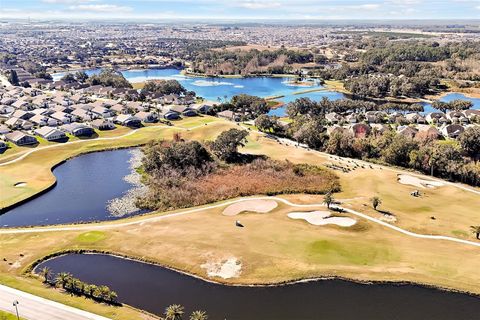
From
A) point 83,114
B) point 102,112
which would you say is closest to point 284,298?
point 102,112

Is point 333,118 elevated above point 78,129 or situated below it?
above

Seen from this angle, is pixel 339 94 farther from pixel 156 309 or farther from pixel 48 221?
pixel 156 309

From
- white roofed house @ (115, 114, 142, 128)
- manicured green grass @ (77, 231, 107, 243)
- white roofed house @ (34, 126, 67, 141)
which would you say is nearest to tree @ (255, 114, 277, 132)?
white roofed house @ (115, 114, 142, 128)

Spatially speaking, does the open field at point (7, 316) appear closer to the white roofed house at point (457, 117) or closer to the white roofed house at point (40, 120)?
the white roofed house at point (40, 120)

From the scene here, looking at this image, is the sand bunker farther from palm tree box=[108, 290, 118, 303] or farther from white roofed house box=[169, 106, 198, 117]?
white roofed house box=[169, 106, 198, 117]

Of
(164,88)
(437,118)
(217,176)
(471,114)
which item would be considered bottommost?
(217,176)

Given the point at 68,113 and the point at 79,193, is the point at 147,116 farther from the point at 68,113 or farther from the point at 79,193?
the point at 79,193

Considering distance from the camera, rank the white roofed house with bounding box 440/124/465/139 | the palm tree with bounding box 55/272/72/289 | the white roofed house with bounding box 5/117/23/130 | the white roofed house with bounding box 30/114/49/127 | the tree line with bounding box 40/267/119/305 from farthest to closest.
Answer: the white roofed house with bounding box 30/114/49/127, the white roofed house with bounding box 5/117/23/130, the white roofed house with bounding box 440/124/465/139, the palm tree with bounding box 55/272/72/289, the tree line with bounding box 40/267/119/305
